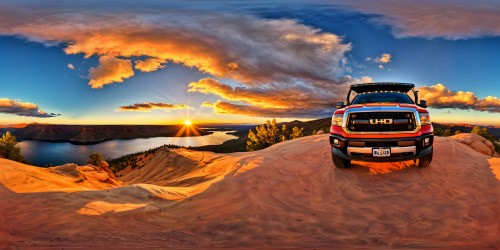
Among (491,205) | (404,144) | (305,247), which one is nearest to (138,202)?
(305,247)

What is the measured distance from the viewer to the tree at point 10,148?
19.1 m

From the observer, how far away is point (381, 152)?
9680 millimetres

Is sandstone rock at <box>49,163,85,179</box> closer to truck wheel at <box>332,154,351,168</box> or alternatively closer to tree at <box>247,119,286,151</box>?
truck wheel at <box>332,154,351,168</box>

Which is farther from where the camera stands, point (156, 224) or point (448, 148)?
point (448, 148)

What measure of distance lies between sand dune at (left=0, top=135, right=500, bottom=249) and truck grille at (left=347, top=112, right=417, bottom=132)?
59.5 inches

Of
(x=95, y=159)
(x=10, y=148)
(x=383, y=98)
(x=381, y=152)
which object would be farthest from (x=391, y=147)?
(x=10, y=148)

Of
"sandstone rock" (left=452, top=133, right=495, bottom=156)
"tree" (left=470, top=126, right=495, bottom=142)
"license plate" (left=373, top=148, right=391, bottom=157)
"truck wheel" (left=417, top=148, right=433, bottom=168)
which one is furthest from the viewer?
"tree" (left=470, top=126, right=495, bottom=142)

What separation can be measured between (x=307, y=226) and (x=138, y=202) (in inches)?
183

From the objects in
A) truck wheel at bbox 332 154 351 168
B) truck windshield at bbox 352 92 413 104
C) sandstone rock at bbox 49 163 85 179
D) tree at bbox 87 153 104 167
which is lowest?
tree at bbox 87 153 104 167

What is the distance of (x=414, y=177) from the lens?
1004cm

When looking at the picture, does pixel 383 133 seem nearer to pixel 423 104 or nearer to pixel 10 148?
pixel 423 104

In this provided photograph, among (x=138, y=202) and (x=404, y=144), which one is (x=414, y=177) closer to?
(x=404, y=144)

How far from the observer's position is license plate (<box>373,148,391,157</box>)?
9.65 m

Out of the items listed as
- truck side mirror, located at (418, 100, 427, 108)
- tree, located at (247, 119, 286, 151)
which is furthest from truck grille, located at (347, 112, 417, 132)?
tree, located at (247, 119, 286, 151)
